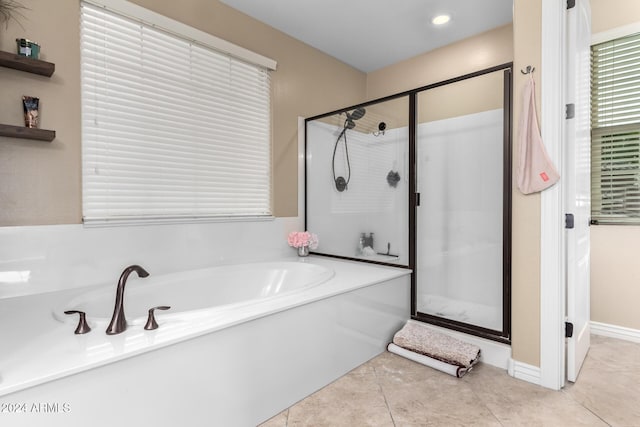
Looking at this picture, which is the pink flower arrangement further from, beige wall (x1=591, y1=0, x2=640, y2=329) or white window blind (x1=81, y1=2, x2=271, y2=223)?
beige wall (x1=591, y1=0, x2=640, y2=329)

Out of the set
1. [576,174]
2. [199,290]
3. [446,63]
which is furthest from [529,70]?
[199,290]

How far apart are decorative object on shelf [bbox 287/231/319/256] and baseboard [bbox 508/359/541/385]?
1692mm

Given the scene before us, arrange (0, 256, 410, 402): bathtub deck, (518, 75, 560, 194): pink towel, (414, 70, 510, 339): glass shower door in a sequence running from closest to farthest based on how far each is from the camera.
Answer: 1. (0, 256, 410, 402): bathtub deck
2. (518, 75, 560, 194): pink towel
3. (414, 70, 510, 339): glass shower door

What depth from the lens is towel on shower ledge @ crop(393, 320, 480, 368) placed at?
6.54ft

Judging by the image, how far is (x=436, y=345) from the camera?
210cm

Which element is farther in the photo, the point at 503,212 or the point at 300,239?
the point at 300,239

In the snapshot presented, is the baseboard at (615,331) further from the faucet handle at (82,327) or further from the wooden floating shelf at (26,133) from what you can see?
the wooden floating shelf at (26,133)

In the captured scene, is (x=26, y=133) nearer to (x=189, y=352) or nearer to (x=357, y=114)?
(x=189, y=352)

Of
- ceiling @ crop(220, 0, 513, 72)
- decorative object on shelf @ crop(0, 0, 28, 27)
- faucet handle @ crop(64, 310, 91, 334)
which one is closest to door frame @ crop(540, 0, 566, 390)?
ceiling @ crop(220, 0, 513, 72)

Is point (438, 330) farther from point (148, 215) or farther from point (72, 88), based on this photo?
point (72, 88)

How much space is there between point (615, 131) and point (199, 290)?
326 centimetres

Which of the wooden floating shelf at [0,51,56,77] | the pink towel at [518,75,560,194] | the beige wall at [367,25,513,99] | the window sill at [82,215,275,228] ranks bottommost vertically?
the window sill at [82,215,275,228]

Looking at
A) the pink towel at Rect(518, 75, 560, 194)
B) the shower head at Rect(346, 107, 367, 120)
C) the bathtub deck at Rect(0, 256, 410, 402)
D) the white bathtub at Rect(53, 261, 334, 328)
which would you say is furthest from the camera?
the shower head at Rect(346, 107, 367, 120)

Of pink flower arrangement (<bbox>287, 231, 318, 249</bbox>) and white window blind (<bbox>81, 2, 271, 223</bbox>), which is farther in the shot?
pink flower arrangement (<bbox>287, 231, 318, 249</bbox>)
